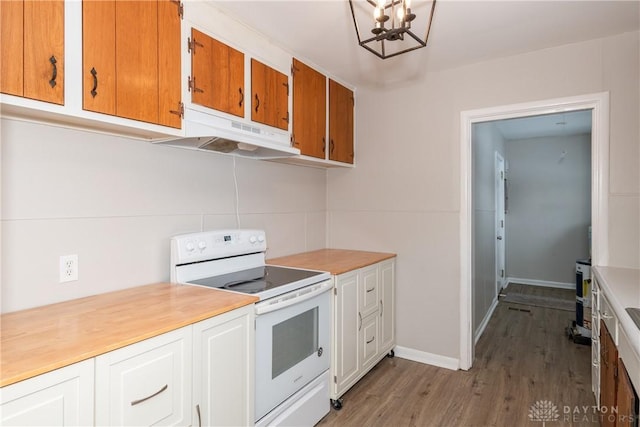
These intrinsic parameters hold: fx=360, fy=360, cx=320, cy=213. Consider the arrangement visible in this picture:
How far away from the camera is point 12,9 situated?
122 cm

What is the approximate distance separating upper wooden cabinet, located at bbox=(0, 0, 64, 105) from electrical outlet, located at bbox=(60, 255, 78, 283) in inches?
27.7

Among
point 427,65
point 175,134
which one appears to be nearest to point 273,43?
point 175,134

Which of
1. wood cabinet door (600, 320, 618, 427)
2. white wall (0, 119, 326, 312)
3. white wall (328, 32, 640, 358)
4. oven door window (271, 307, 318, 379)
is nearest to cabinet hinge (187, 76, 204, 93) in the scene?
white wall (0, 119, 326, 312)

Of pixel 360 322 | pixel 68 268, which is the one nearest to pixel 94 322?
pixel 68 268

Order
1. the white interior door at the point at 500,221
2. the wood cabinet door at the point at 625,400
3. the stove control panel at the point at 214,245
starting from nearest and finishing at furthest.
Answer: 1. the wood cabinet door at the point at 625,400
2. the stove control panel at the point at 214,245
3. the white interior door at the point at 500,221

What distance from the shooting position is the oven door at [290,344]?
1.77 meters

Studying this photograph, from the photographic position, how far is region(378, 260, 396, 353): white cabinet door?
2939 mm

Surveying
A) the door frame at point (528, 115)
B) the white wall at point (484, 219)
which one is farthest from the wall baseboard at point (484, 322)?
the door frame at point (528, 115)

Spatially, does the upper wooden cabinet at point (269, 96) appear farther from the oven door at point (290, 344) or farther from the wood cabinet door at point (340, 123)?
the oven door at point (290, 344)

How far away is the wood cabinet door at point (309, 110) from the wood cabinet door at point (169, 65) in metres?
0.96

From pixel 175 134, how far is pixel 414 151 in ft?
6.64

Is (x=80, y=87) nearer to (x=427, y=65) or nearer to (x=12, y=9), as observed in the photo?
(x=12, y=9)

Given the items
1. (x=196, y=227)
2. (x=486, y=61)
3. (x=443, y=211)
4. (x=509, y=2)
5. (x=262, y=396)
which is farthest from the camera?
(x=443, y=211)

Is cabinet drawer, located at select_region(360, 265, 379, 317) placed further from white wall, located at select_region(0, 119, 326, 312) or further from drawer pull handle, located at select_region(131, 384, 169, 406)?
drawer pull handle, located at select_region(131, 384, 169, 406)
